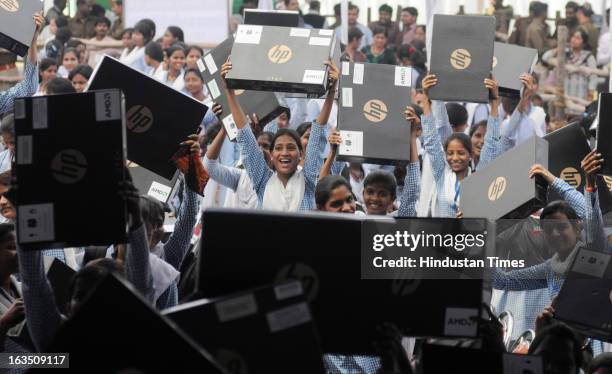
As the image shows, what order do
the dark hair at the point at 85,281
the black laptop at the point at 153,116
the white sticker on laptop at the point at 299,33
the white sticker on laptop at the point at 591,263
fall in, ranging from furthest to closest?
the white sticker on laptop at the point at 299,33 < the black laptop at the point at 153,116 < the white sticker on laptop at the point at 591,263 < the dark hair at the point at 85,281

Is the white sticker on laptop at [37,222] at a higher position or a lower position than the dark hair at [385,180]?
lower

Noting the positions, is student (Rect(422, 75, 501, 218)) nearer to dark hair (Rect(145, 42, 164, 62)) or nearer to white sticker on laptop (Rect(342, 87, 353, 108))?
white sticker on laptop (Rect(342, 87, 353, 108))

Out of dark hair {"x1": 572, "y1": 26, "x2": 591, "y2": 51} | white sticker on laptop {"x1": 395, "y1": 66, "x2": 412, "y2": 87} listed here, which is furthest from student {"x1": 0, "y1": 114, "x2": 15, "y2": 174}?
dark hair {"x1": 572, "y1": 26, "x2": 591, "y2": 51}

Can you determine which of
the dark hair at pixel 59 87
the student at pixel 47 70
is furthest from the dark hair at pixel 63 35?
the dark hair at pixel 59 87

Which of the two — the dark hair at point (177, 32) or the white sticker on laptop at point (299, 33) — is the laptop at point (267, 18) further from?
the dark hair at point (177, 32)

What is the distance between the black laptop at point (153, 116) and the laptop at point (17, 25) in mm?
1936

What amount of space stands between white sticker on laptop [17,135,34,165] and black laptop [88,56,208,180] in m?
1.90

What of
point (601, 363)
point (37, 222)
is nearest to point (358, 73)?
point (601, 363)

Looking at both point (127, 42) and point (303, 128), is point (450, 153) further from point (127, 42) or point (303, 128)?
point (127, 42)

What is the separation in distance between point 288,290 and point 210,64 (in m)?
5.17

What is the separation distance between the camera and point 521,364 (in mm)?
3986

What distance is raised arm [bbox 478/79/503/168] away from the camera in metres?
8.25

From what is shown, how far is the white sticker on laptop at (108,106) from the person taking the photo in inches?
165

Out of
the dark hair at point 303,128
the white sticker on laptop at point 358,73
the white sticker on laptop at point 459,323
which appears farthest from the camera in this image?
the dark hair at point 303,128
